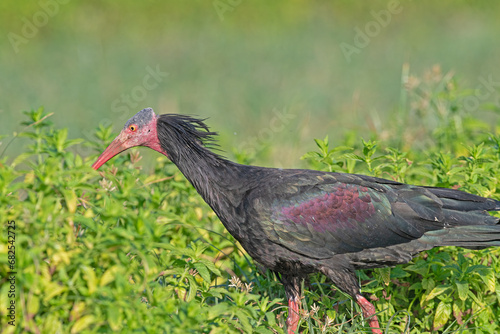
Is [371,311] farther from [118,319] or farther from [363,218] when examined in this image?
[118,319]

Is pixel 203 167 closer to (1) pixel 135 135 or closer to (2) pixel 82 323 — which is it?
(1) pixel 135 135

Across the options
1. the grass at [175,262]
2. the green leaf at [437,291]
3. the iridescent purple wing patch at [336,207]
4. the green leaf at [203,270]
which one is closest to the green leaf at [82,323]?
the grass at [175,262]

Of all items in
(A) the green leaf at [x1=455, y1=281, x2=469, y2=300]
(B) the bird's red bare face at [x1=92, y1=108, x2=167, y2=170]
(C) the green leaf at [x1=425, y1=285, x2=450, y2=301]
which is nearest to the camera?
(A) the green leaf at [x1=455, y1=281, x2=469, y2=300]

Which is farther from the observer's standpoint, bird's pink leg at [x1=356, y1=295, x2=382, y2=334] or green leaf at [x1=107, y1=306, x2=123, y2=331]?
bird's pink leg at [x1=356, y1=295, x2=382, y2=334]

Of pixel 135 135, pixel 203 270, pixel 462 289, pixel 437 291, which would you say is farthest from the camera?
pixel 135 135

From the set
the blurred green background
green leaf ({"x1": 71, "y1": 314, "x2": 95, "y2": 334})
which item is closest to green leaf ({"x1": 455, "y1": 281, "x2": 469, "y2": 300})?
green leaf ({"x1": 71, "y1": 314, "x2": 95, "y2": 334})

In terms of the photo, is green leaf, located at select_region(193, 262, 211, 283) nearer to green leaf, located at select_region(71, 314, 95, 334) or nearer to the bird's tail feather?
green leaf, located at select_region(71, 314, 95, 334)

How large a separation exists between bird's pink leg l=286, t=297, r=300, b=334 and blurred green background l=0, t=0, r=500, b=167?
322cm

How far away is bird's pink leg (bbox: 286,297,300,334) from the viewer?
4.76m

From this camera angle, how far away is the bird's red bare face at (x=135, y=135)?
4.98 meters

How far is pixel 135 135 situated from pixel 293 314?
5.79ft

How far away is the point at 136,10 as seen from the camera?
48.0ft

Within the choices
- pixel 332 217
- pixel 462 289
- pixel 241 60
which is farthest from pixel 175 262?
pixel 241 60

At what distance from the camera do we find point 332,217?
4742 mm
